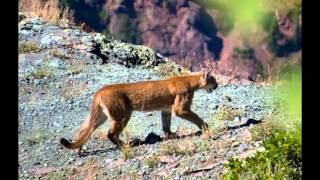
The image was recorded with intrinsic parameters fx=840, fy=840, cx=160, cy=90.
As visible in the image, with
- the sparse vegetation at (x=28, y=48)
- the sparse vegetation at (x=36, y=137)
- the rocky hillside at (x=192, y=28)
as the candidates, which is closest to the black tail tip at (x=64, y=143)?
the sparse vegetation at (x=36, y=137)

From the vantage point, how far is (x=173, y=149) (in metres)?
8.29

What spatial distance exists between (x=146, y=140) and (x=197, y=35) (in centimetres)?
3198

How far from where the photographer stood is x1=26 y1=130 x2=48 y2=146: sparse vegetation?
905cm

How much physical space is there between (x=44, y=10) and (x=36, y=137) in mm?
6345

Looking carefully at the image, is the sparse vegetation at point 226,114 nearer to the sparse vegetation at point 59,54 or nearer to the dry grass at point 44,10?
the sparse vegetation at point 59,54

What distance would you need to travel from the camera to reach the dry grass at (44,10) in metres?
14.9

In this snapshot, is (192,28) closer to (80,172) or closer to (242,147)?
(242,147)

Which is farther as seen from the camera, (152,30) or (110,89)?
(152,30)

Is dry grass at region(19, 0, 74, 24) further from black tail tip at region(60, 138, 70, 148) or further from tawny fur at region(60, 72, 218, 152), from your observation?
black tail tip at region(60, 138, 70, 148)

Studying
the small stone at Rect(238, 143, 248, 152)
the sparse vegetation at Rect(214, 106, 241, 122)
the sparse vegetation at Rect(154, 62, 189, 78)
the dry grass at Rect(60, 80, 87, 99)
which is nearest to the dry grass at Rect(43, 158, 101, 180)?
the small stone at Rect(238, 143, 248, 152)

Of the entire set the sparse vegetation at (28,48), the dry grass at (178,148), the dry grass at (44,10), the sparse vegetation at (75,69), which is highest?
the dry grass at (44,10)

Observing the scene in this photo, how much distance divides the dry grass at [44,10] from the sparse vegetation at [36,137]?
552cm
